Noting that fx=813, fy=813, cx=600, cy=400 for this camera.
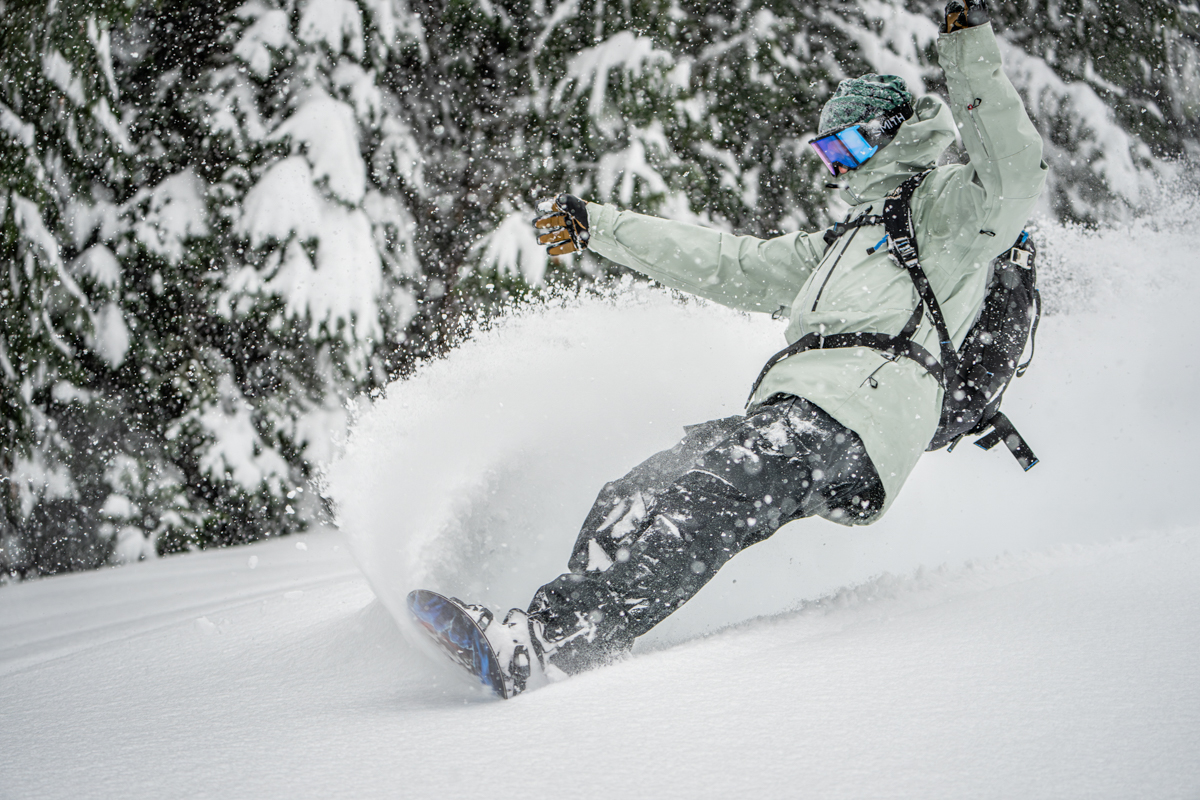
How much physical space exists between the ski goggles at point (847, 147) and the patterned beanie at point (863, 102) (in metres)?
0.03

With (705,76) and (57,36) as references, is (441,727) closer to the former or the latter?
(705,76)

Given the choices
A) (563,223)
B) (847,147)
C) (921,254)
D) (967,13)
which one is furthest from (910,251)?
(563,223)

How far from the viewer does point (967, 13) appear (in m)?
1.66

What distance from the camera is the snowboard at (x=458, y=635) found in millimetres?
1560

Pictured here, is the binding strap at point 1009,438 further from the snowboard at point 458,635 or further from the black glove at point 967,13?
the snowboard at point 458,635

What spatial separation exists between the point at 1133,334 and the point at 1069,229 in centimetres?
82

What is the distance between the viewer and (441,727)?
1.37 meters

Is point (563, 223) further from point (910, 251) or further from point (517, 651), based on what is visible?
point (517, 651)

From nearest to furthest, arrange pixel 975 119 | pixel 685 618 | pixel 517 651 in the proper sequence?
pixel 517 651 → pixel 975 119 → pixel 685 618

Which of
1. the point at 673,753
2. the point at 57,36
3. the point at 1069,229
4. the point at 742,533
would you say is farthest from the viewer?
the point at 57,36

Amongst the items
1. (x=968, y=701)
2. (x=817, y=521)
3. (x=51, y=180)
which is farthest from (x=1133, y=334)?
(x=51, y=180)

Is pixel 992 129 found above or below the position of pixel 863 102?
below

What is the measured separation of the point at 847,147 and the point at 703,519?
3.31ft

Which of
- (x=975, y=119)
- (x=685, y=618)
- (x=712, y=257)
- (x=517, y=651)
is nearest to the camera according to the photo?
(x=517, y=651)
